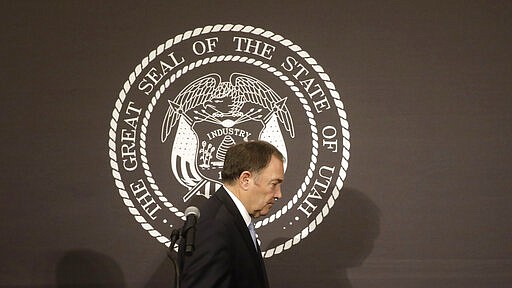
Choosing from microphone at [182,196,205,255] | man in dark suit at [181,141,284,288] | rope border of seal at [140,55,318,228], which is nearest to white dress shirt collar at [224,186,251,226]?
man in dark suit at [181,141,284,288]

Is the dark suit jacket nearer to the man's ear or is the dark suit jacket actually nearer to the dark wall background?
the man's ear

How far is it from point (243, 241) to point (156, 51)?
4.56 feet

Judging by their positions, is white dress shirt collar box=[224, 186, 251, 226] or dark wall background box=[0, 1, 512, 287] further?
dark wall background box=[0, 1, 512, 287]

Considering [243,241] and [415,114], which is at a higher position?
[415,114]

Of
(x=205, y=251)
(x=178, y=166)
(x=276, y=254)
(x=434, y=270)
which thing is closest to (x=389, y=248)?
(x=434, y=270)

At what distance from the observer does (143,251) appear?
3.80 metres

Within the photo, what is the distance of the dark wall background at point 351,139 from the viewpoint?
3.71 metres

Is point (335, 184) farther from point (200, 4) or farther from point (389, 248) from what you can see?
point (200, 4)

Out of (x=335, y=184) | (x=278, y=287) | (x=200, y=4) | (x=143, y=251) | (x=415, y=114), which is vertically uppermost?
(x=200, y=4)

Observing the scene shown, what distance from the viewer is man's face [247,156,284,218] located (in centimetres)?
291

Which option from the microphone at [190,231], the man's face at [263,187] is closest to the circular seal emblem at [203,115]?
the man's face at [263,187]

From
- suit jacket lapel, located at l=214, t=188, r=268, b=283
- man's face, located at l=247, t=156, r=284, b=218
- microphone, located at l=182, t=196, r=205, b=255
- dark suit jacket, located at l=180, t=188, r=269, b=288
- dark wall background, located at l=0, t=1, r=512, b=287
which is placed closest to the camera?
microphone, located at l=182, t=196, r=205, b=255

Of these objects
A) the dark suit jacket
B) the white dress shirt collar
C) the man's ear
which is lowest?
the dark suit jacket

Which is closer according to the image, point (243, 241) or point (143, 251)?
point (243, 241)
